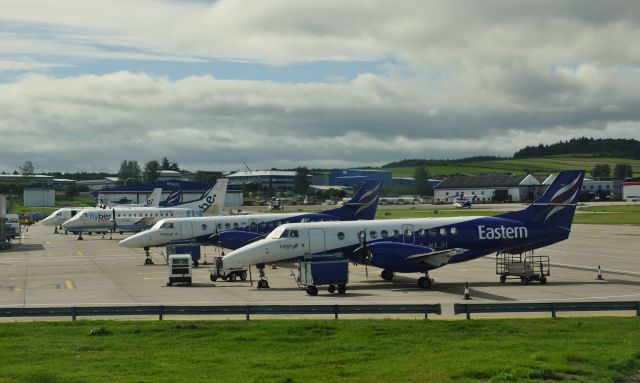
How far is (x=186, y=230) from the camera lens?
183 ft

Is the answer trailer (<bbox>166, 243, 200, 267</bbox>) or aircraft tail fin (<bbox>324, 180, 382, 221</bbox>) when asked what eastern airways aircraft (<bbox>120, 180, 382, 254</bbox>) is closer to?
aircraft tail fin (<bbox>324, 180, 382, 221</bbox>)

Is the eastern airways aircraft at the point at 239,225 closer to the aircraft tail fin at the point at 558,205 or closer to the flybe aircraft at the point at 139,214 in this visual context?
the aircraft tail fin at the point at 558,205

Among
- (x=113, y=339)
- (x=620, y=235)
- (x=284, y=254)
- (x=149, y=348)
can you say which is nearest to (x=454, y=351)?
(x=149, y=348)

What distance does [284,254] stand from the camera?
3972cm

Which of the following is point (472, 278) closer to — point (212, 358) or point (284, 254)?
point (284, 254)

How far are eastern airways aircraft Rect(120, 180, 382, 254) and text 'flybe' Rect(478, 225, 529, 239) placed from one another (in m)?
12.1

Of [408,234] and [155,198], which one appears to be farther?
[155,198]

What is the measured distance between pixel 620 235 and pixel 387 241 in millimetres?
41782

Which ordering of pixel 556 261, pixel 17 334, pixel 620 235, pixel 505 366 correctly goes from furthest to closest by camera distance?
pixel 620 235 → pixel 556 261 → pixel 17 334 → pixel 505 366

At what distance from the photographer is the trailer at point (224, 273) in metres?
42.6

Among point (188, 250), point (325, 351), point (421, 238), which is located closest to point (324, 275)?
point (421, 238)

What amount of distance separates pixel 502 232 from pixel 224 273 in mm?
15201

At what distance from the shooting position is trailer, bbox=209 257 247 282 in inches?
1678

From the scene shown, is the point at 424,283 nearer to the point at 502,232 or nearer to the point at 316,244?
the point at 316,244
